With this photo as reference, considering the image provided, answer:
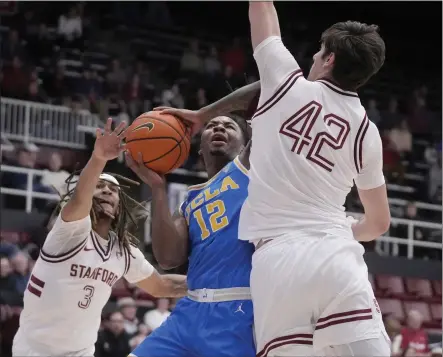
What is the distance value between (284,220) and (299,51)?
1488cm

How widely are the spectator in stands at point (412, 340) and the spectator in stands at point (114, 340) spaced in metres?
3.24

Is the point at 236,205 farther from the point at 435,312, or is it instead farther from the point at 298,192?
the point at 435,312

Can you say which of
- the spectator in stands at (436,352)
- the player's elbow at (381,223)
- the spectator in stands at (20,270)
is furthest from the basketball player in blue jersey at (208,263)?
the spectator in stands at (436,352)

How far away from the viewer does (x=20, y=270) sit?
32.0 ft

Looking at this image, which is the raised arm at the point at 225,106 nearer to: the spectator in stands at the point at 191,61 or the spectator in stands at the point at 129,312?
the spectator in stands at the point at 129,312

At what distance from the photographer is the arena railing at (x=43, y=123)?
12.7 m

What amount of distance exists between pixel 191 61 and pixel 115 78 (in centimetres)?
183

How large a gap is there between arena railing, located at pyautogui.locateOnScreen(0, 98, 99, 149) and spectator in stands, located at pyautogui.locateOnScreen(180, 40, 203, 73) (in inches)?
133

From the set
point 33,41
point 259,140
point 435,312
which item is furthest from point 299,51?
point 259,140

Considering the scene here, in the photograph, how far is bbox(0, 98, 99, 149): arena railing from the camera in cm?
1271

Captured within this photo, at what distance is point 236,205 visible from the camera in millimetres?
4488

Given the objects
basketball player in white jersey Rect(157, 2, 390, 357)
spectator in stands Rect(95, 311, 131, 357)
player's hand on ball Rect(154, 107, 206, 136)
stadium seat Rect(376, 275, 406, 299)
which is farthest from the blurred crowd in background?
basketball player in white jersey Rect(157, 2, 390, 357)

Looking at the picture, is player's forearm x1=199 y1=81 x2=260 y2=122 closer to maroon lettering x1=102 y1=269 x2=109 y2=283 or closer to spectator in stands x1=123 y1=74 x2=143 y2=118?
maroon lettering x1=102 y1=269 x2=109 y2=283

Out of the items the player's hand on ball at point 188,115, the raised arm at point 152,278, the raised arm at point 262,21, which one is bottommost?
the raised arm at point 152,278
